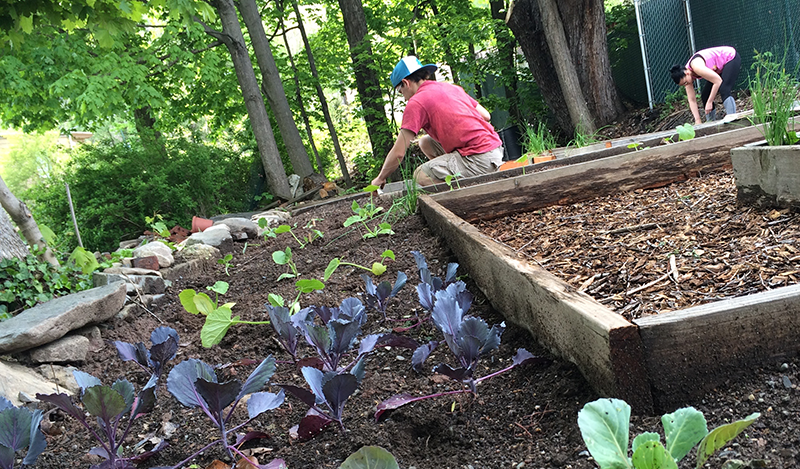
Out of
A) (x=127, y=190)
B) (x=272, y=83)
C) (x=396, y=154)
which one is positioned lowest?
(x=396, y=154)

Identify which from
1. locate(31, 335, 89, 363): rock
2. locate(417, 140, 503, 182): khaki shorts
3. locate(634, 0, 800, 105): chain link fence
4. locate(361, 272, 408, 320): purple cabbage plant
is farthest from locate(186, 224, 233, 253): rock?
locate(634, 0, 800, 105): chain link fence

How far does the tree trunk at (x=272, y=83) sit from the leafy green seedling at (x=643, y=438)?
9.90 m

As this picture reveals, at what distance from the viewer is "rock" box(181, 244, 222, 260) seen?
13.3 feet

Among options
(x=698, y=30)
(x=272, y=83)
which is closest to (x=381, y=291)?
(x=272, y=83)

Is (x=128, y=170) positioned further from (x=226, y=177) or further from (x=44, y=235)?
(x=44, y=235)

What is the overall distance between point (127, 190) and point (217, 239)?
22.6 feet

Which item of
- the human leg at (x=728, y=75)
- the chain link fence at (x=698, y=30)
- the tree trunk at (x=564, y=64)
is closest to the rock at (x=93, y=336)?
the tree trunk at (x=564, y=64)

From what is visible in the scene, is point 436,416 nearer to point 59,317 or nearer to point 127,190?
point 59,317

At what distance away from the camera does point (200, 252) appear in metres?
4.09

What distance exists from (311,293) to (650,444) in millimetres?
1847

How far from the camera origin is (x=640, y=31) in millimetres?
10031

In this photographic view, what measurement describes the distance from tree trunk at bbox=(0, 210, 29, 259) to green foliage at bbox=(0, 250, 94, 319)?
→ 0.16 ft

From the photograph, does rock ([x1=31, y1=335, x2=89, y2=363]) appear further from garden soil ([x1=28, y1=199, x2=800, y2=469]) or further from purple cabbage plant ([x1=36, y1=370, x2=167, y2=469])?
purple cabbage plant ([x1=36, y1=370, x2=167, y2=469])

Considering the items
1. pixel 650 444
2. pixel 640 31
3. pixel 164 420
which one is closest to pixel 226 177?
pixel 640 31
